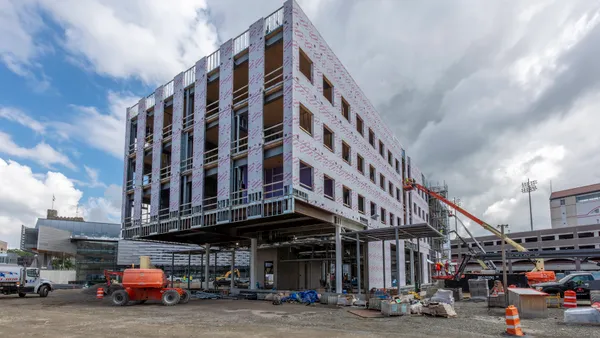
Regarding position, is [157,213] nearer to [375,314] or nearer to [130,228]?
[130,228]

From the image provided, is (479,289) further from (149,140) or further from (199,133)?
(149,140)

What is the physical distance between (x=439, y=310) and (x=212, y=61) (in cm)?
2108

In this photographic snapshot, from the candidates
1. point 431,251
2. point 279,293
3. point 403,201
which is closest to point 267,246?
point 279,293

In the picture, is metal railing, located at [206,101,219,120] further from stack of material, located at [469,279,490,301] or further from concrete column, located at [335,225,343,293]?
stack of material, located at [469,279,490,301]

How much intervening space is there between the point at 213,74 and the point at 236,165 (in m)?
7.25

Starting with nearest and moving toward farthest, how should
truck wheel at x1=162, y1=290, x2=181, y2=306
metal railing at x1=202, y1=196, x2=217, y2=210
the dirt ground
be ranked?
1. the dirt ground
2. truck wheel at x1=162, y1=290, x2=181, y2=306
3. metal railing at x1=202, y1=196, x2=217, y2=210

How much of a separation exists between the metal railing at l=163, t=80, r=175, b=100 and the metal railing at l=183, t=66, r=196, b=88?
1.48 meters

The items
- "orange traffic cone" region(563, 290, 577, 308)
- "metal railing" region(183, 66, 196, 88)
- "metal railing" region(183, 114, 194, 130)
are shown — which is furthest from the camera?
"metal railing" region(183, 66, 196, 88)

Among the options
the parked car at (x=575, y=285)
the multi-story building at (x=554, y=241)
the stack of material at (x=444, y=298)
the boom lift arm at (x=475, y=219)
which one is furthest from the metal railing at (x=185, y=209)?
the multi-story building at (x=554, y=241)

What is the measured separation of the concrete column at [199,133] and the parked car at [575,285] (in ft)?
70.9

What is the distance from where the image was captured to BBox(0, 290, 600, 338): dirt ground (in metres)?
13.3

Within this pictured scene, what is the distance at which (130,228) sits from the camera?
32.6 m

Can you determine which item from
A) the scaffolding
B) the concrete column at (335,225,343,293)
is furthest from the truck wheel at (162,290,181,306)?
the scaffolding

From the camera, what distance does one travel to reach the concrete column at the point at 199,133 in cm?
2764
